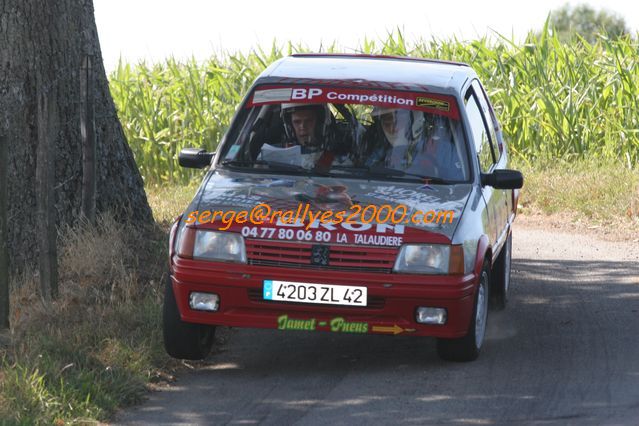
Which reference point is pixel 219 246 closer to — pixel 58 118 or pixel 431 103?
pixel 431 103

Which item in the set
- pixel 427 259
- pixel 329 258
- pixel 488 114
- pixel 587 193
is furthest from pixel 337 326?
pixel 587 193

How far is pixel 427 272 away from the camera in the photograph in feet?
24.4

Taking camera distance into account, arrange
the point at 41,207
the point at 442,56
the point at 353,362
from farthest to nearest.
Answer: the point at 442,56, the point at 41,207, the point at 353,362


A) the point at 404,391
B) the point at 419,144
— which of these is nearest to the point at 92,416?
the point at 404,391

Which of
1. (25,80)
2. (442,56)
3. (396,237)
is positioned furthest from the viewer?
(442,56)

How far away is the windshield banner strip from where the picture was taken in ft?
28.5

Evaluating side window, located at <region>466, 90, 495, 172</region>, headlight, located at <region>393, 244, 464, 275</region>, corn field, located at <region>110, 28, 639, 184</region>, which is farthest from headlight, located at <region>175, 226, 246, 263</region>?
corn field, located at <region>110, 28, 639, 184</region>

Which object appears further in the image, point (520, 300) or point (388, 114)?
point (520, 300)

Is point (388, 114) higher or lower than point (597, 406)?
higher

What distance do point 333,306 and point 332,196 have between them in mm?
787

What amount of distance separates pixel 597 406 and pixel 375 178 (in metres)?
2.07

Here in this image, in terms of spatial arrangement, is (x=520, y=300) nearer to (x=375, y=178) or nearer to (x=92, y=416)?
(x=375, y=178)

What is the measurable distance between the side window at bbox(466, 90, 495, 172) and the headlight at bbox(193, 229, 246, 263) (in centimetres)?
205

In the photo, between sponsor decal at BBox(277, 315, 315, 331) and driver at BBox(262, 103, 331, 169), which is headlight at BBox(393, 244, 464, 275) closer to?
sponsor decal at BBox(277, 315, 315, 331)
